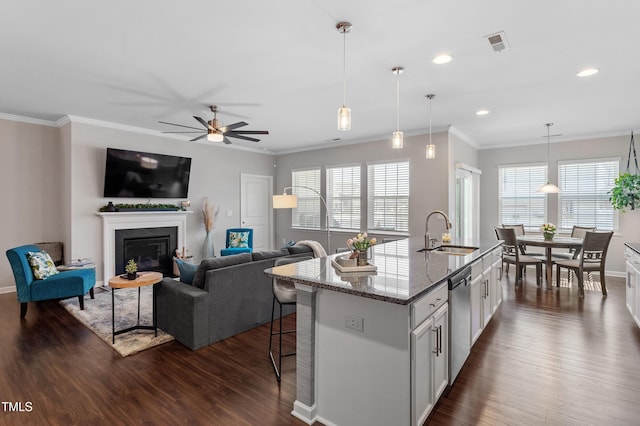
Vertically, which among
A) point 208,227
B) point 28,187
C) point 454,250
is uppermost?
point 28,187

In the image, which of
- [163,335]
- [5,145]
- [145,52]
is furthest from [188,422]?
[5,145]

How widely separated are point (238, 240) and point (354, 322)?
214 inches

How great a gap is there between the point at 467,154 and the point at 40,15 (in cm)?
703

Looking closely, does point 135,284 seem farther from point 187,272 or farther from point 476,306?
point 476,306

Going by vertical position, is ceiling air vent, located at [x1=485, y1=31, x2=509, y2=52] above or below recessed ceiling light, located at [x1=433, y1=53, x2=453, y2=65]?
below

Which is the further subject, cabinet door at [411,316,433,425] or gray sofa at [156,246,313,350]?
gray sofa at [156,246,313,350]

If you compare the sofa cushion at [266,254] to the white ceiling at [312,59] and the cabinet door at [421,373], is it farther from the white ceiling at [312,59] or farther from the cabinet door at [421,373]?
the cabinet door at [421,373]

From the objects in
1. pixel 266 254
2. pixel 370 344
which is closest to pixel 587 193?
pixel 266 254

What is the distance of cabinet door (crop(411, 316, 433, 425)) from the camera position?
1.85 meters

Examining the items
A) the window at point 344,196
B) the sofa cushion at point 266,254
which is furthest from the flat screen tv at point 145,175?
the sofa cushion at point 266,254

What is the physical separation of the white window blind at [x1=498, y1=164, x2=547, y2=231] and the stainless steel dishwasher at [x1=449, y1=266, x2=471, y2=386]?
5.68 m

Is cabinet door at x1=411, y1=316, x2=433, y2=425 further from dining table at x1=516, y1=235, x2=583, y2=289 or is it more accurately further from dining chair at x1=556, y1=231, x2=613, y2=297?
dining table at x1=516, y1=235, x2=583, y2=289

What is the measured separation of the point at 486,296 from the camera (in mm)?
3520

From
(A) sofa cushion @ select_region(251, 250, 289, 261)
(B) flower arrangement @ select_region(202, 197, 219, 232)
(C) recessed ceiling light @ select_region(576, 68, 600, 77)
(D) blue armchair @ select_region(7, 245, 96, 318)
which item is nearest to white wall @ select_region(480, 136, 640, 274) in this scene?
(C) recessed ceiling light @ select_region(576, 68, 600, 77)
